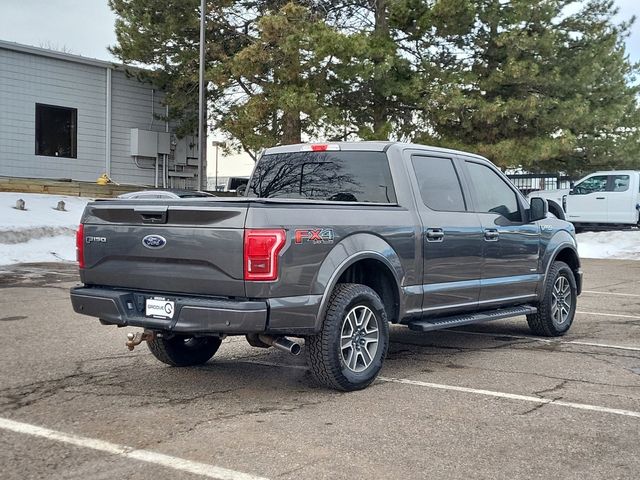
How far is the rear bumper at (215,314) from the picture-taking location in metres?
5.04

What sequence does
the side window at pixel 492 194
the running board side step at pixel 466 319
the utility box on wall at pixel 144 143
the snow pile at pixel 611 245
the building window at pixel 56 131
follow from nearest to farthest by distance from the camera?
1. the running board side step at pixel 466 319
2. the side window at pixel 492 194
3. the snow pile at pixel 611 245
4. the building window at pixel 56 131
5. the utility box on wall at pixel 144 143

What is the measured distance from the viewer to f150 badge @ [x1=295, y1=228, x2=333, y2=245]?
5277 millimetres

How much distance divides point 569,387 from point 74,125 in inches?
860

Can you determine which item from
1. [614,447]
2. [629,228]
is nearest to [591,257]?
[629,228]

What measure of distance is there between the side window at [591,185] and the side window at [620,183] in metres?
0.25

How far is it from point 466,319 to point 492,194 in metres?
1.45

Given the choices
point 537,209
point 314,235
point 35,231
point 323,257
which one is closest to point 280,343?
point 323,257

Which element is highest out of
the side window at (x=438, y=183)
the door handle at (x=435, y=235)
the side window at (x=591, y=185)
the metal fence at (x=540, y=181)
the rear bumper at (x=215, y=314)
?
the metal fence at (x=540, y=181)

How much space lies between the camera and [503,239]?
7.45 meters

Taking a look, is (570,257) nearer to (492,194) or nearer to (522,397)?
(492,194)

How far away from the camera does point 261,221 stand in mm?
5086

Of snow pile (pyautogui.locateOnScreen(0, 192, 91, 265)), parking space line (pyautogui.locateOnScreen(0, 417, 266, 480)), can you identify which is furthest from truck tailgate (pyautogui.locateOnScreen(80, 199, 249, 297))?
snow pile (pyautogui.locateOnScreen(0, 192, 91, 265))

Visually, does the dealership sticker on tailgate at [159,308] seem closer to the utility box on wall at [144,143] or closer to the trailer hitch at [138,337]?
the trailer hitch at [138,337]

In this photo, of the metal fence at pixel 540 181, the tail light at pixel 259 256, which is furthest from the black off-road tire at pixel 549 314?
the metal fence at pixel 540 181
